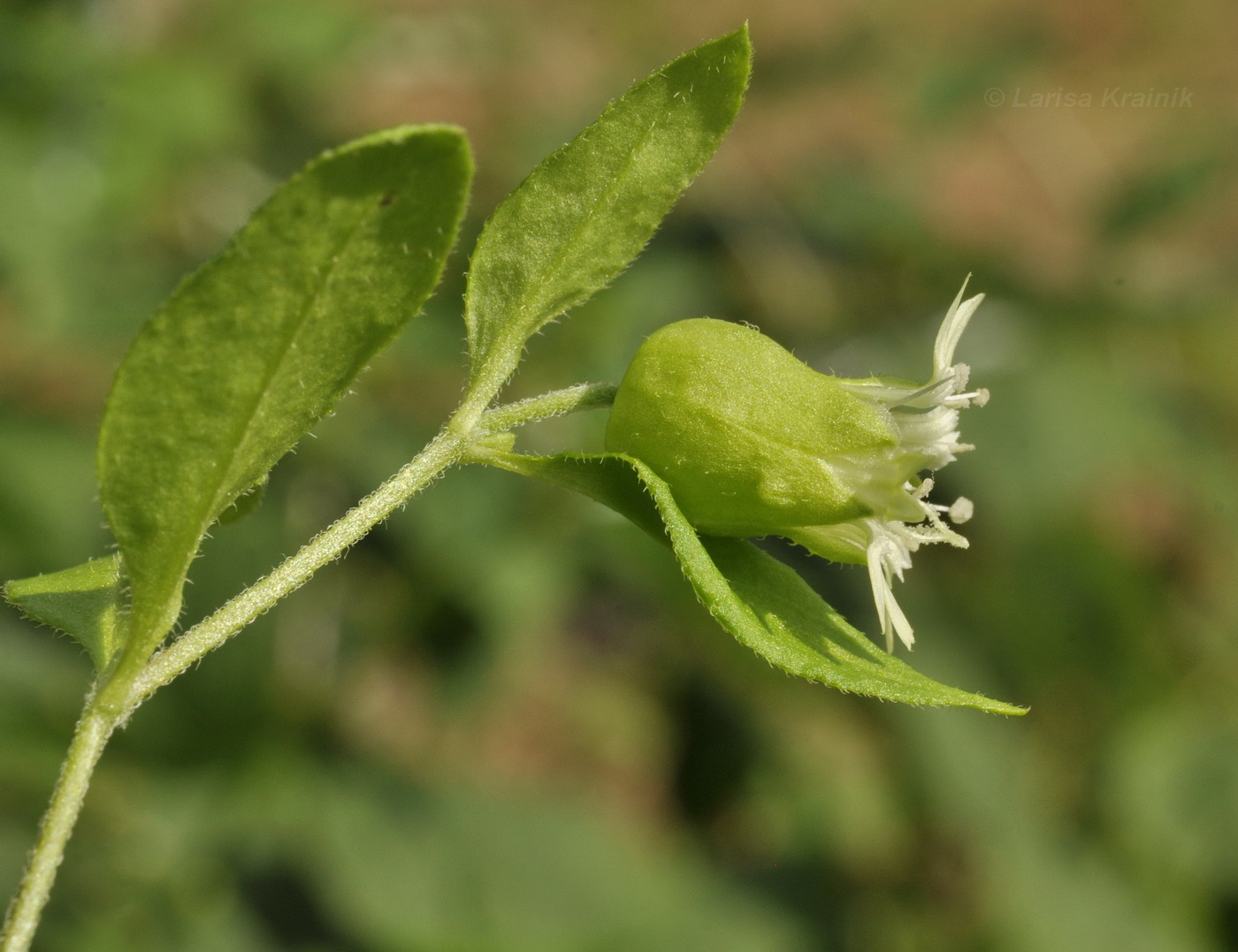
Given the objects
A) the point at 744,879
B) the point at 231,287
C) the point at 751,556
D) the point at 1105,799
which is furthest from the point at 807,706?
the point at 231,287

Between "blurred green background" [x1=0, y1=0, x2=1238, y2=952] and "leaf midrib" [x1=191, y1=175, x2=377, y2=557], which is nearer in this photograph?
"leaf midrib" [x1=191, y1=175, x2=377, y2=557]

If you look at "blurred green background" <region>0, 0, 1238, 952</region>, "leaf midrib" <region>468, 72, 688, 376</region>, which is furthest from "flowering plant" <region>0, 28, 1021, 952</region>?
"blurred green background" <region>0, 0, 1238, 952</region>

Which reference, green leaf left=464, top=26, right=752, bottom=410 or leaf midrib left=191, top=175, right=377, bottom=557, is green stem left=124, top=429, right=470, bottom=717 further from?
green leaf left=464, top=26, right=752, bottom=410

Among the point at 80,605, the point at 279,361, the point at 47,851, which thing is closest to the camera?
the point at 47,851

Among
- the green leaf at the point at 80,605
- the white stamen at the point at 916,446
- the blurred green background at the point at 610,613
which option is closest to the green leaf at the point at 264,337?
the green leaf at the point at 80,605

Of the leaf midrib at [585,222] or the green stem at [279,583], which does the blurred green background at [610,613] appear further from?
the green stem at [279,583]

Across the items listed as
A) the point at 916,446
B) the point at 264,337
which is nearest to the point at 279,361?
the point at 264,337

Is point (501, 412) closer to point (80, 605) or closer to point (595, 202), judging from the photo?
point (595, 202)
